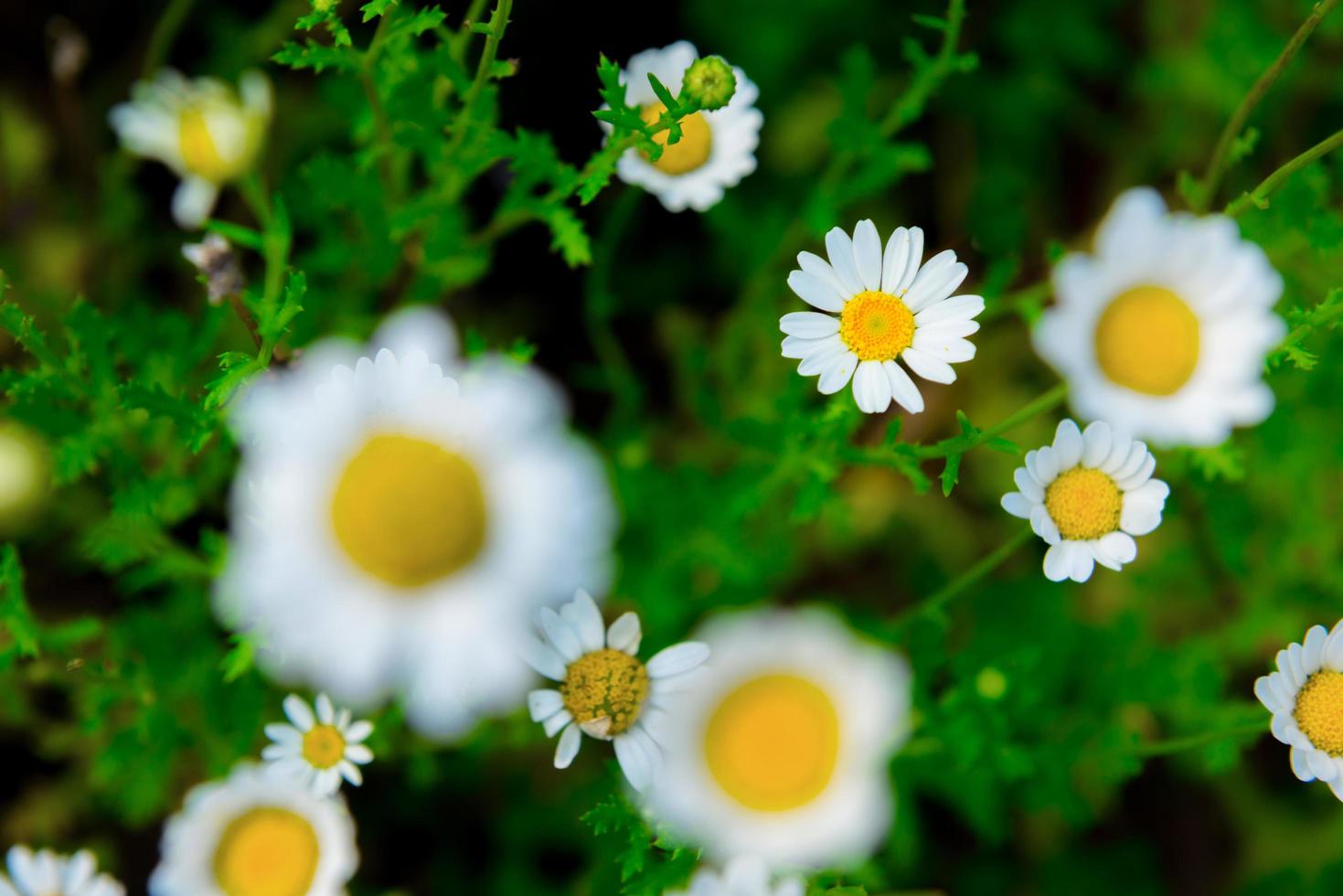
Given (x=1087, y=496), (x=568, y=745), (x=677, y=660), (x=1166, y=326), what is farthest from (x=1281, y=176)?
(x=568, y=745)

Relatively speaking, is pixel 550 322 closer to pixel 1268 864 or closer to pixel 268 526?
pixel 268 526

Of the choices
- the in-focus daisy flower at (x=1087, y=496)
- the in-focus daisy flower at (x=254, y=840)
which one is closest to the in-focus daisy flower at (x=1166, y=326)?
the in-focus daisy flower at (x=1087, y=496)

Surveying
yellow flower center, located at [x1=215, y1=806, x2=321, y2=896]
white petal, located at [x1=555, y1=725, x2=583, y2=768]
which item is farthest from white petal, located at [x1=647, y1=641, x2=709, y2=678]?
yellow flower center, located at [x1=215, y1=806, x2=321, y2=896]

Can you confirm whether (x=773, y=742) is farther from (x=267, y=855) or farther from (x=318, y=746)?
(x=267, y=855)

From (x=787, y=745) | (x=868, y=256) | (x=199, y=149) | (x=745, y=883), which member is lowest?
(x=745, y=883)

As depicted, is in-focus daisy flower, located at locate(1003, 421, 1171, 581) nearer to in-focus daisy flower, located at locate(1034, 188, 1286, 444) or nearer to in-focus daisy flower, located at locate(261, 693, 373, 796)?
in-focus daisy flower, located at locate(1034, 188, 1286, 444)

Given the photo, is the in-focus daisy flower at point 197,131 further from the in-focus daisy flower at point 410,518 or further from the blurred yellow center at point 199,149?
the in-focus daisy flower at point 410,518
